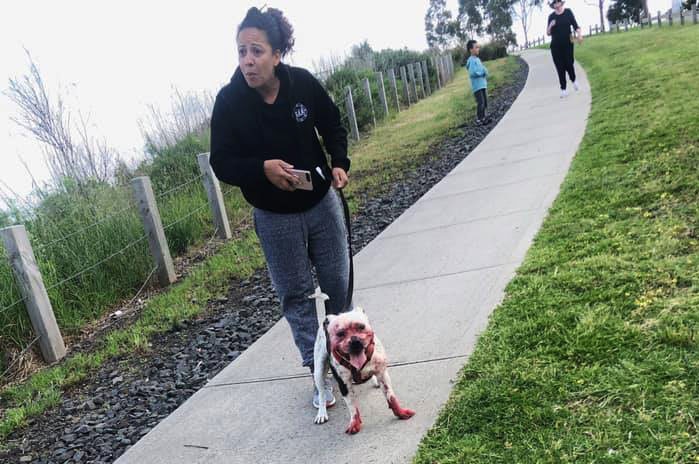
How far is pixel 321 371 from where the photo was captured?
122 inches

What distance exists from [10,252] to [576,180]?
213 inches

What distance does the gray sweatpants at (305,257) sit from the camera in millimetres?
3126

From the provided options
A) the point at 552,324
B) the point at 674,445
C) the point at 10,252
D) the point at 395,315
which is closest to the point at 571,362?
the point at 552,324

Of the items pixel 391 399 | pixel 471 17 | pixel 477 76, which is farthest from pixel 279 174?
pixel 471 17

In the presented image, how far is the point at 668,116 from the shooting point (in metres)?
7.21

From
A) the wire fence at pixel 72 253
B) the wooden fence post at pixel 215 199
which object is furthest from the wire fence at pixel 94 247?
the wooden fence post at pixel 215 199

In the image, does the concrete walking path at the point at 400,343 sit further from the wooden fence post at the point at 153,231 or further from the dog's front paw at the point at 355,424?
the wooden fence post at the point at 153,231

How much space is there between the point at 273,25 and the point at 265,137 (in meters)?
0.55

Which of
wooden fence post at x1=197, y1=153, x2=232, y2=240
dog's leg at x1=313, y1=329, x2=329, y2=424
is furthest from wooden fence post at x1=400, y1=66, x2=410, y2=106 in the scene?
dog's leg at x1=313, y1=329, x2=329, y2=424

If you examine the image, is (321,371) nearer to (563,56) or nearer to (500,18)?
(563,56)

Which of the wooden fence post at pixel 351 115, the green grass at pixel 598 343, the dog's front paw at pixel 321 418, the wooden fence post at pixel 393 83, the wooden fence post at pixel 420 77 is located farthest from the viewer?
the wooden fence post at pixel 420 77

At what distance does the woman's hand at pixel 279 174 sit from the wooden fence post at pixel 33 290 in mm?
3455

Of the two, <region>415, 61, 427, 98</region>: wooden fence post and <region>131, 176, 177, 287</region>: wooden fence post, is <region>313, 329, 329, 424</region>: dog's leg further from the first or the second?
<region>415, 61, 427, 98</region>: wooden fence post

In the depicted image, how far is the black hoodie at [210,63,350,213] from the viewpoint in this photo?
2.94 m
